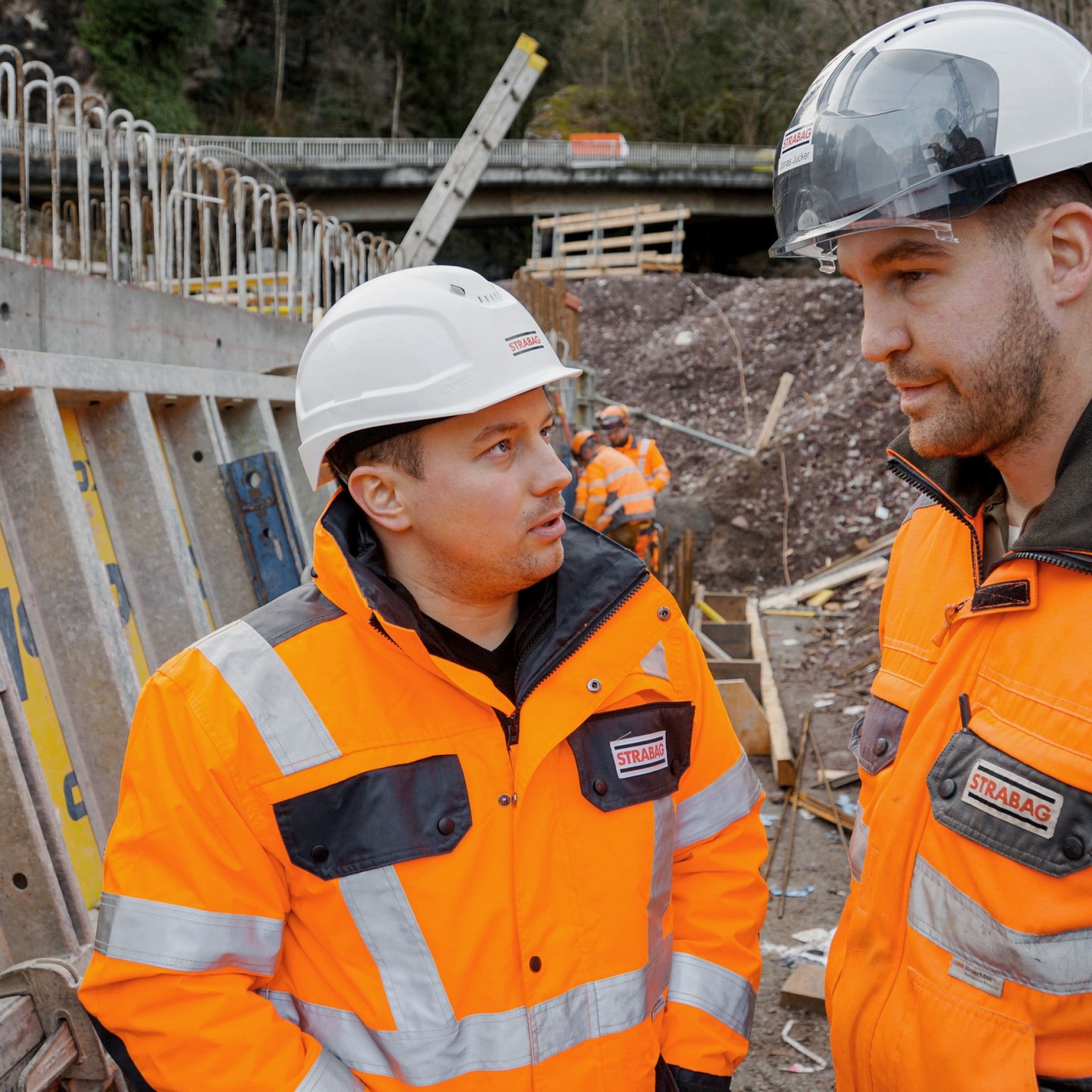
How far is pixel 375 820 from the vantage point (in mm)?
1788

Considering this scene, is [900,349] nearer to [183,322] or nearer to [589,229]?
[183,322]

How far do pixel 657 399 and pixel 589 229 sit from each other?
49.4 ft

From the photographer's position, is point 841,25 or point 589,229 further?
point 589,229

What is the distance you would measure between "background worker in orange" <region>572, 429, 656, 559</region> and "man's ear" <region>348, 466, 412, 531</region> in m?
7.39

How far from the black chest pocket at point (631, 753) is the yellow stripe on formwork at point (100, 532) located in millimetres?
2198

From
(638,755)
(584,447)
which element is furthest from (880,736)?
(584,447)

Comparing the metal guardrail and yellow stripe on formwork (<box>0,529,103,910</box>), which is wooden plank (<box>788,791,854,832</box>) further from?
the metal guardrail

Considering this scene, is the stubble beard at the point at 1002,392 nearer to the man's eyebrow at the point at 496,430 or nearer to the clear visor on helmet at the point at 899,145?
the clear visor on helmet at the point at 899,145

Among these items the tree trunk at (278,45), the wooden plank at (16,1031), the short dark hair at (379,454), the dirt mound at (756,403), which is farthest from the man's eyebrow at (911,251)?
the tree trunk at (278,45)

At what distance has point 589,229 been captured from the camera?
111 ft

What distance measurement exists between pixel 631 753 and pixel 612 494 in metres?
7.66

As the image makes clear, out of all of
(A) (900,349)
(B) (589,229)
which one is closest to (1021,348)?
(A) (900,349)

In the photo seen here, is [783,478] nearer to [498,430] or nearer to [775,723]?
[775,723]

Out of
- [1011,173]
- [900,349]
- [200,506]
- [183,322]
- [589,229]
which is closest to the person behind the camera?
[1011,173]
